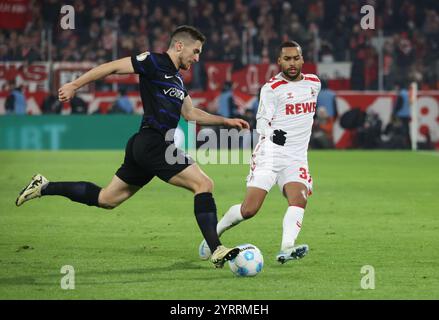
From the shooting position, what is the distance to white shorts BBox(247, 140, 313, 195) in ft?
31.2

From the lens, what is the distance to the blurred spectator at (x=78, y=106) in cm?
2861

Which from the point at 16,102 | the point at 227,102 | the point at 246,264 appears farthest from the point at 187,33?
the point at 16,102

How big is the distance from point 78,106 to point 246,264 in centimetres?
2095

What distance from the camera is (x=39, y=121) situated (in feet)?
92.4

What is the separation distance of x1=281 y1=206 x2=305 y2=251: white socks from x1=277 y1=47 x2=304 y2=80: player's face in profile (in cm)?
127

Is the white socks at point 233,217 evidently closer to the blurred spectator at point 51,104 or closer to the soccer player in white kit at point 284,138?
the soccer player in white kit at point 284,138

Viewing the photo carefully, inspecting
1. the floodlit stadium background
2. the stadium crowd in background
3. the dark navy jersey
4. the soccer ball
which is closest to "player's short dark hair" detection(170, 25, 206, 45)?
the dark navy jersey

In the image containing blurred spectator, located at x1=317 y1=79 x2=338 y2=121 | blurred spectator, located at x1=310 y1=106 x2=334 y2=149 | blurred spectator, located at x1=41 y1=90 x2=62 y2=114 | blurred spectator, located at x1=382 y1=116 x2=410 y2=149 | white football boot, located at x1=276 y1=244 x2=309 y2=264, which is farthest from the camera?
blurred spectator, located at x1=310 y1=106 x2=334 y2=149

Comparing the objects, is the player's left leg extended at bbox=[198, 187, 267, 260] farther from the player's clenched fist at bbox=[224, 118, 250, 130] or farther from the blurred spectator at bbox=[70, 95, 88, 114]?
the blurred spectator at bbox=[70, 95, 88, 114]

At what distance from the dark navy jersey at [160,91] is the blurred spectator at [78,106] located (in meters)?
20.0

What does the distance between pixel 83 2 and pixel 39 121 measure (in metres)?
5.29

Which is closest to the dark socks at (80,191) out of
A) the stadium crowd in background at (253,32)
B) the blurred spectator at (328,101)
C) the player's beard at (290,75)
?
the player's beard at (290,75)

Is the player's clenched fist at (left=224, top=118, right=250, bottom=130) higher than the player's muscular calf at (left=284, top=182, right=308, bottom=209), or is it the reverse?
the player's clenched fist at (left=224, top=118, right=250, bottom=130)

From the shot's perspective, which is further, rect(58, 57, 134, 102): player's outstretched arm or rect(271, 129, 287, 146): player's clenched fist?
rect(271, 129, 287, 146): player's clenched fist
